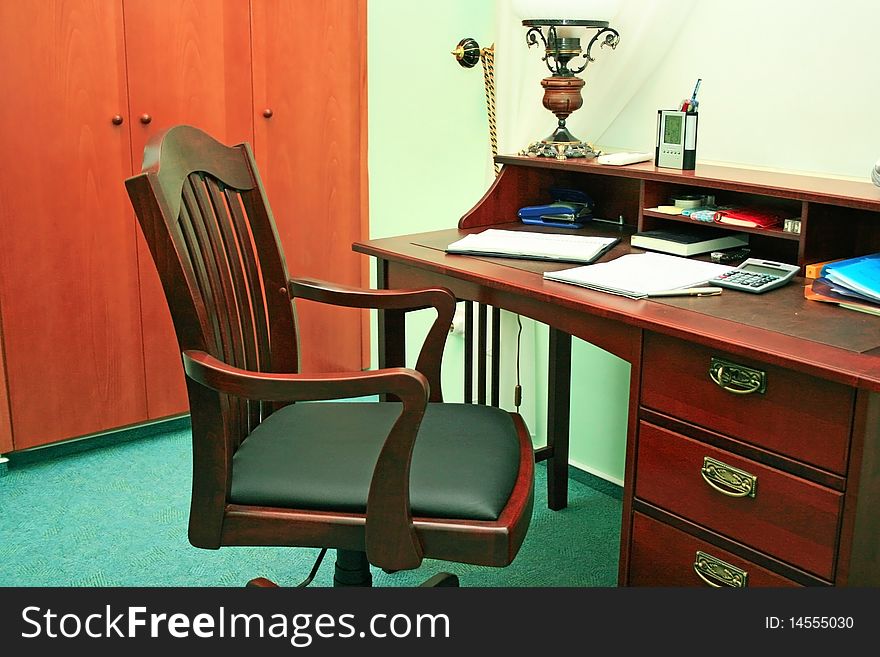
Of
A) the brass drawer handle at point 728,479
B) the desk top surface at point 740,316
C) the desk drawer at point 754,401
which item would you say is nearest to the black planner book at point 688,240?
the desk top surface at point 740,316

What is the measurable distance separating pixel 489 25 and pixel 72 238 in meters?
1.31

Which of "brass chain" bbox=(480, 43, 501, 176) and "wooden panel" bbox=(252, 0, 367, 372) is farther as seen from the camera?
"wooden panel" bbox=(252, 0, 367, 372)

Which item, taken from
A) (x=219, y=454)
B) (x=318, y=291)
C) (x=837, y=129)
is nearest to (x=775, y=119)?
(x=837, y=129)

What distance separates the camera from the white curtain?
2164 mm

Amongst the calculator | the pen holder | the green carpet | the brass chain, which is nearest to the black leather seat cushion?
the calculator

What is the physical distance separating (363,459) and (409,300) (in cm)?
34

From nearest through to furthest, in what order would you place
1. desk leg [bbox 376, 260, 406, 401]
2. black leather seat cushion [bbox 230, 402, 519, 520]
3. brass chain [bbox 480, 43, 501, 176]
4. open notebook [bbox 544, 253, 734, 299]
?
1. black leather seat cushion [bbox 230, 402, 519, 520]
2. open notebook [bbox 544, 253, 734, 299]
3. desk leg [bbox 376, 260, 406, 401]
4. brass chain [bbox 480, 43, 501, 176]

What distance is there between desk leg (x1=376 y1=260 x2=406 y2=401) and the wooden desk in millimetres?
311

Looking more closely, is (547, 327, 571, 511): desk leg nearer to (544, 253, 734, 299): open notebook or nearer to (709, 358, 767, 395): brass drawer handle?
(544, 253, 734, 299): open notebook

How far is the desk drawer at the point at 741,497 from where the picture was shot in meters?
1.34

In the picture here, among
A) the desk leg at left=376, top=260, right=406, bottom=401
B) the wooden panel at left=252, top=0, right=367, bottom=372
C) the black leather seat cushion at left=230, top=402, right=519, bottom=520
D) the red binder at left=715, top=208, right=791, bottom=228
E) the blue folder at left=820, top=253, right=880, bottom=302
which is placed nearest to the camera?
the black leather seat cushion at left=230, top=402, right=519, bottom=520

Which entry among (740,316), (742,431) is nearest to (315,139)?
(740,316)

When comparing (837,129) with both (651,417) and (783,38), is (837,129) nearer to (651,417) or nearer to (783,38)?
(783,38)

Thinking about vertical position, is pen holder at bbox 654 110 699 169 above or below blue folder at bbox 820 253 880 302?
above
